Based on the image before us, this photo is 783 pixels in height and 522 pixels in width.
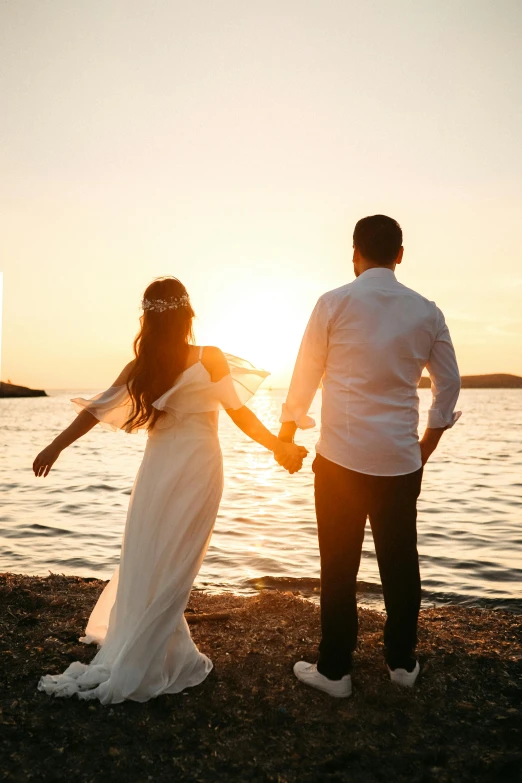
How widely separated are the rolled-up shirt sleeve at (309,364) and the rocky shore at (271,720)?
61.9 inches

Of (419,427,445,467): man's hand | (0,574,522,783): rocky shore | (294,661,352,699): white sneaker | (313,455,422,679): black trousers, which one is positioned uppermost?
(419,427,445,467): man's hand

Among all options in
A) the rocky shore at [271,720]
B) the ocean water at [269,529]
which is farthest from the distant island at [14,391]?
the rocky shore at [271,720]

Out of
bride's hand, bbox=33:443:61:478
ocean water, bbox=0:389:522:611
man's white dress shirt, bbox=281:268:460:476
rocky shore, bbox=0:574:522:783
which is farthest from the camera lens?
ocean water, bbox=0:389:522:611

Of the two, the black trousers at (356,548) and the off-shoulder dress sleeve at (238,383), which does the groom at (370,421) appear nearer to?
the black trousers at (356,548)

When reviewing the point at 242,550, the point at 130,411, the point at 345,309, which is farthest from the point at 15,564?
the point at 345,309

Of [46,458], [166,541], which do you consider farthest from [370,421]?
[46,458]

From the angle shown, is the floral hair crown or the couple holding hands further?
the floral hair crown

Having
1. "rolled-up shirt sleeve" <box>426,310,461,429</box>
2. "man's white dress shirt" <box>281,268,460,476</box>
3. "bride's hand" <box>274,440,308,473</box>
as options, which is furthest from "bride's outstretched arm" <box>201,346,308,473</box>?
"rolled-up shirt sleeve" <box>426,310,461,429</box>

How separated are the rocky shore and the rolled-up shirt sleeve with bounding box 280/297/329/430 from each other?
1572 mm

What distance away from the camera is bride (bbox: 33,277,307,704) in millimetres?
3730

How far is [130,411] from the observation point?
13.2 feet

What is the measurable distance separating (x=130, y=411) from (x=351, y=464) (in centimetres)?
142

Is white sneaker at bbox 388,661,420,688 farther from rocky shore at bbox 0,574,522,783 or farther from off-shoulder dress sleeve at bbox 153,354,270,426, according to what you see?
off-shoulder dress sleeve at bbox 153,354,270,426

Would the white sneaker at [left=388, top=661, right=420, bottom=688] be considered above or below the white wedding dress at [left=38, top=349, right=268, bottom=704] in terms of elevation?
below
